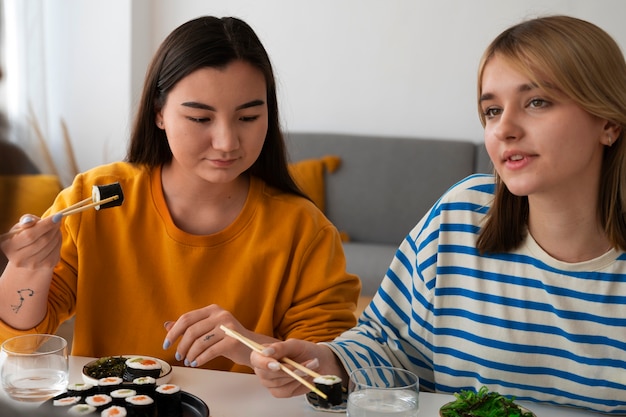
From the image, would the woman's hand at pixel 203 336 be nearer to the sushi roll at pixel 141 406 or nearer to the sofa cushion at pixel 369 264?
the sushi roll at pixel 141 406

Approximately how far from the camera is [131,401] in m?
1.05

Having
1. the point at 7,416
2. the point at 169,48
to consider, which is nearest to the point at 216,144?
the point at 169,48

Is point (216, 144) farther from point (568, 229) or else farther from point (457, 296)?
point (568, 229)

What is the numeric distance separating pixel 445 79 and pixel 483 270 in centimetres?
302

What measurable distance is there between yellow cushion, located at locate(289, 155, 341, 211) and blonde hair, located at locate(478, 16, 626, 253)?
273 cm

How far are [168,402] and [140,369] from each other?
12 centimetres

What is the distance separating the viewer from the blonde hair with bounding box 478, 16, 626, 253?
124 cm

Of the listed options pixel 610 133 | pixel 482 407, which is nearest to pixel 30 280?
pixel 482 407

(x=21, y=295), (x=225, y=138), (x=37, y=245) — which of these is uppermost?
(x=225, y=138)

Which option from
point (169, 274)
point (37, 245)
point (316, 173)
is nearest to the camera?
point (37, 245)

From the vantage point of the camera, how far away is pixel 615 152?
134 cm

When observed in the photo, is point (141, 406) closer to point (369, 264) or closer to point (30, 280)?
point (30, 280)

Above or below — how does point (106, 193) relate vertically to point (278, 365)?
above

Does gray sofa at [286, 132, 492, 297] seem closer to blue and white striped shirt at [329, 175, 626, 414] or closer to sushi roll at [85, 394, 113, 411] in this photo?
blue and white striped shirt at [329, 175, 626, 414]
